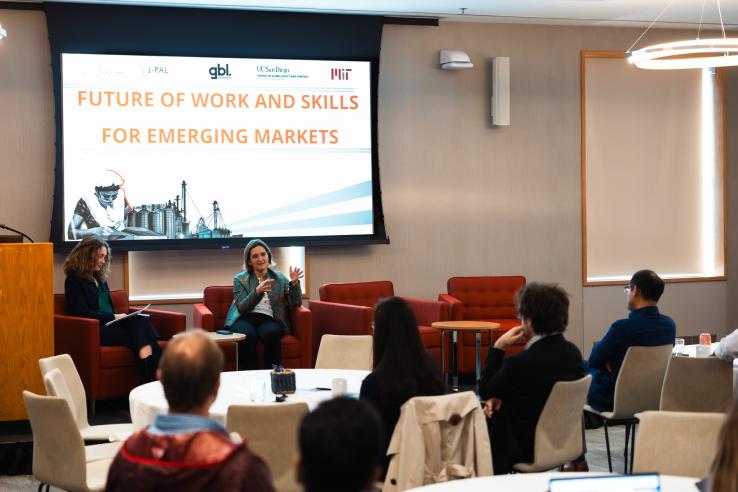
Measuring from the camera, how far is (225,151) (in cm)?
885

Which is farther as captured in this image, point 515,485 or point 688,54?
point 688,54

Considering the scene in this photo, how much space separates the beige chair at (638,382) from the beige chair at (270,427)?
7.45 feet

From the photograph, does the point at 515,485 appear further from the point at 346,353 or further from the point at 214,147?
the point at 214,147

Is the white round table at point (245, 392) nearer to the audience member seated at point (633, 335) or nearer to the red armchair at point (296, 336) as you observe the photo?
the audience member seated at point (633, 335)

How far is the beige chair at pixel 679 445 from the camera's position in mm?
3445

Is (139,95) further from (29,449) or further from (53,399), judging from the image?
(53,399)

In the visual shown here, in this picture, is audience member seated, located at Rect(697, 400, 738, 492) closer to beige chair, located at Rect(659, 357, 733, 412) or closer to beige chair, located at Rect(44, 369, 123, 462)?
beige chair, located at Rect(44, 369, 123, 462)

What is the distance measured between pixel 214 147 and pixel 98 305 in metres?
1.96

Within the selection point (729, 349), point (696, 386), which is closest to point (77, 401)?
point (696, 386)

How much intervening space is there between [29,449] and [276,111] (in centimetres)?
389

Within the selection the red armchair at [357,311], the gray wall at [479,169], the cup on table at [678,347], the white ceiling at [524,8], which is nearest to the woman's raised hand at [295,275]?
the red armchair at [357,311]

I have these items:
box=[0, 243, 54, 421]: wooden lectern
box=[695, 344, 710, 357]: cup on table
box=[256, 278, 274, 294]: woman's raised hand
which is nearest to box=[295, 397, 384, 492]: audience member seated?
box=[695, 344, 710, 357]: cup on table

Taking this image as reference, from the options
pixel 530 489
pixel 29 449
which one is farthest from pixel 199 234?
pixel 530 489

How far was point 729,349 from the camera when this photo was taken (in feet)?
16.7
